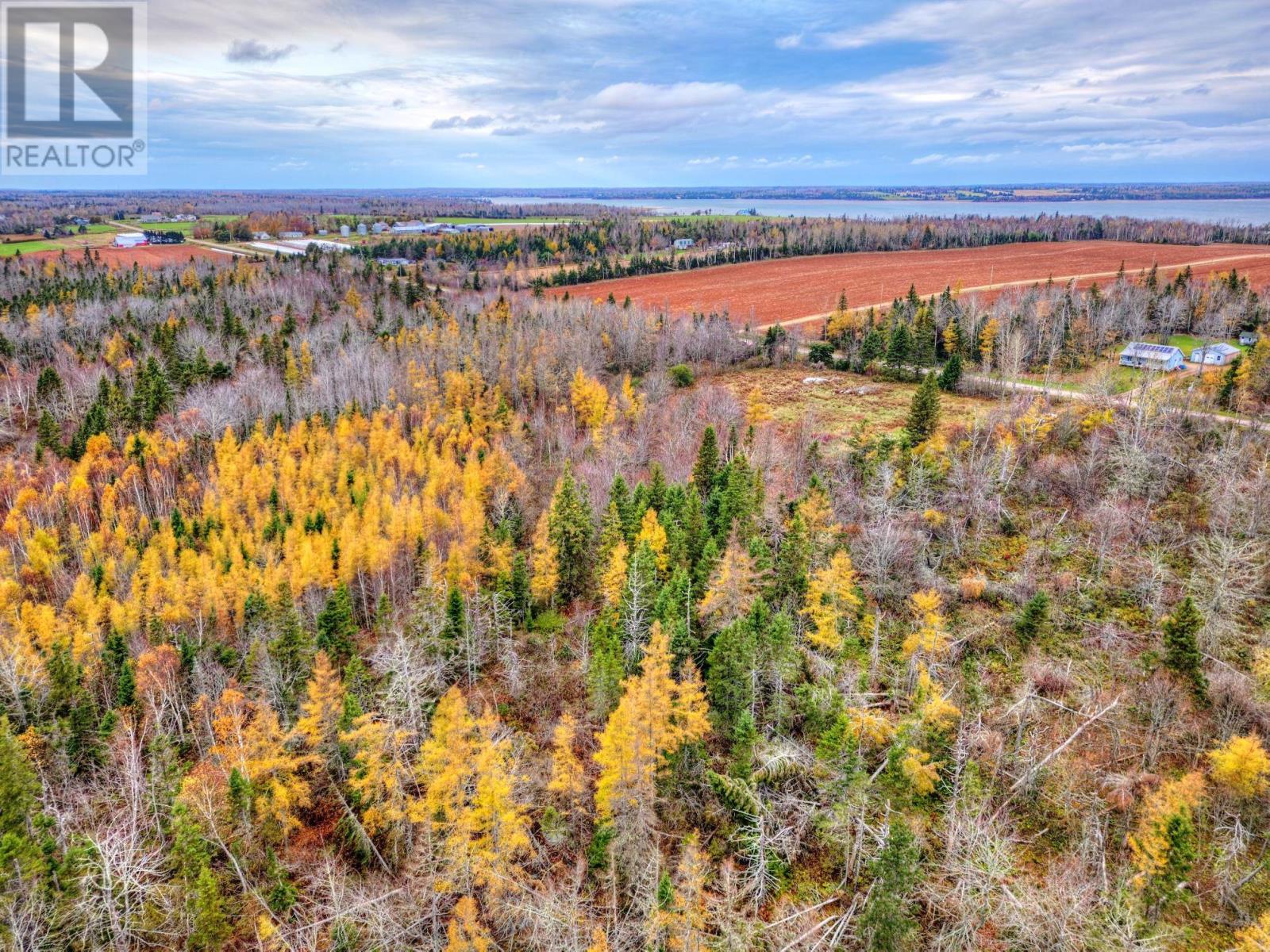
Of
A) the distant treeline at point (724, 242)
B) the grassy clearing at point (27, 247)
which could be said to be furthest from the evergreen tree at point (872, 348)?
the grassy clearing at point (27, 247)

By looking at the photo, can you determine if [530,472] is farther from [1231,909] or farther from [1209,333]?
[1209,333]

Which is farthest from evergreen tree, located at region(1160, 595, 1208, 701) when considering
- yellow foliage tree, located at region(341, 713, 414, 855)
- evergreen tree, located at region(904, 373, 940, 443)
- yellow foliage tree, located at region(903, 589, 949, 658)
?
yellow foliage tree, located at region(341, 713, 414, 855)

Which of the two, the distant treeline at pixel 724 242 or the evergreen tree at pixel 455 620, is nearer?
the evergreen tree at pixel 455 620

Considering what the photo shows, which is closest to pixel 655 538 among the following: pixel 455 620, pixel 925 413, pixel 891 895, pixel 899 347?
pixel 455 620

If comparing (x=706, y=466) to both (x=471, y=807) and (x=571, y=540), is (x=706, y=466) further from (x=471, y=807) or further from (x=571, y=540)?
(x=471, y=807)

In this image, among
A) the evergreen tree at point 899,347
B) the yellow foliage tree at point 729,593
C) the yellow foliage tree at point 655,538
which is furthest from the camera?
the evergreen tree at point 899,347

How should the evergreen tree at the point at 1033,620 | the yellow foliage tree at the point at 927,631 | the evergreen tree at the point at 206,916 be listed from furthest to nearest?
the evergreen tree at the point at 1033,620 < the yellow foliage tree at the point at 927,631 < the evergreen tree at the point at 206,916

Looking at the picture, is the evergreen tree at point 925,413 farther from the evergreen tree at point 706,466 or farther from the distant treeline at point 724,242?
the distant treeline at point 724,242
